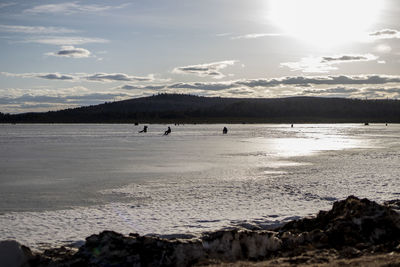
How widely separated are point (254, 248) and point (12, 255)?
3261 millimetres

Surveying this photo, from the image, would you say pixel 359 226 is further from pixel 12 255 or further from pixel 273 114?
pixel 273 114

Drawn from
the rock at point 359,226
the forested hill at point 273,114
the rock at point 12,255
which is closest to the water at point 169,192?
the rock at point 12,255

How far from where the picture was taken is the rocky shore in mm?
5980

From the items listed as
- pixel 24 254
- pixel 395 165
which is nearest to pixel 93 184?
pixel 24 254

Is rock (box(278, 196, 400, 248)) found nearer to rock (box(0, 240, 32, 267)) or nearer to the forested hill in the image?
rock (box(0, 240, 32, 267))

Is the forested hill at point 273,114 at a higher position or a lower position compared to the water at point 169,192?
higher

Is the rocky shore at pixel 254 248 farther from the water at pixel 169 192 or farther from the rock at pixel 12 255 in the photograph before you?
the water at pixel 169 192

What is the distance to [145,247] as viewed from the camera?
6.15m

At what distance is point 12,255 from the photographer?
19.7ft

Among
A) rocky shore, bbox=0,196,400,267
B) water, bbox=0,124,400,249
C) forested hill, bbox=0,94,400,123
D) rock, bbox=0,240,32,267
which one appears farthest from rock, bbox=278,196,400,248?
forested hill, bbox=0,94,400,123

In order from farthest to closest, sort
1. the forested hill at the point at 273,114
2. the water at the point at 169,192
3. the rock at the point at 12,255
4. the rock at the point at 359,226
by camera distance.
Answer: the forested hill at the point at 273,114, the water at the point at 169,192, the rock at the point at 359,226, the rock at the point at 12,255

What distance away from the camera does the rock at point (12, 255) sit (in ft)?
19.6

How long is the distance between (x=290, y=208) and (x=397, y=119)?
517 ft

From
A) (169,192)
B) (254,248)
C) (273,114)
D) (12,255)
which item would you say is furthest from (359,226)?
(273,114)
